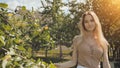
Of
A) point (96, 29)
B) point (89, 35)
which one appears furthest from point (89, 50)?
point (96, 29)

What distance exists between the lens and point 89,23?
569 cm

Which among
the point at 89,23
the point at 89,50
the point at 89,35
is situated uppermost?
the point at 89,23

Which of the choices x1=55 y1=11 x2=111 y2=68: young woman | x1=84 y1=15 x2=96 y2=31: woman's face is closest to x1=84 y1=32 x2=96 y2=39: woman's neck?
x1=55 y1=11 x2=111 y2=68: young woman

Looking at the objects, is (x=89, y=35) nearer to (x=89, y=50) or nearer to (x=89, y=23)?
(x=89, y=50)

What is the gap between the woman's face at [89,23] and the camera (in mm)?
5668

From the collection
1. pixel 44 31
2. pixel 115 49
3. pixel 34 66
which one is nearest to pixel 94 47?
pixel 44 31

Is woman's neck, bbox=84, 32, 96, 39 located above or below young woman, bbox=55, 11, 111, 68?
above

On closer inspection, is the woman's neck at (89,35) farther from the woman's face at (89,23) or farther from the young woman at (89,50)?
the woman's face at (89,23)

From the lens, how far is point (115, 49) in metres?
44.0

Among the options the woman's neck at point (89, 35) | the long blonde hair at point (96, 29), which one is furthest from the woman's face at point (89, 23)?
the woman's neck at point (89, 35)

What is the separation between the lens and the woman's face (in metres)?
5.67

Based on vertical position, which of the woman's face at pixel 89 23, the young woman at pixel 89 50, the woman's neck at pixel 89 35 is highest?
the woman's face at pixel 89 23

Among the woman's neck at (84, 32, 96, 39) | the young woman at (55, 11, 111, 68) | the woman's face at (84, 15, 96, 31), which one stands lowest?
the young woman at (55, 11, 111, 68)

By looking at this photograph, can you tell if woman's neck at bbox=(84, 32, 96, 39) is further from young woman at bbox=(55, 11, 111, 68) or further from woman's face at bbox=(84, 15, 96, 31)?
woman's face at bbox=(84, 15, 96, 31)
